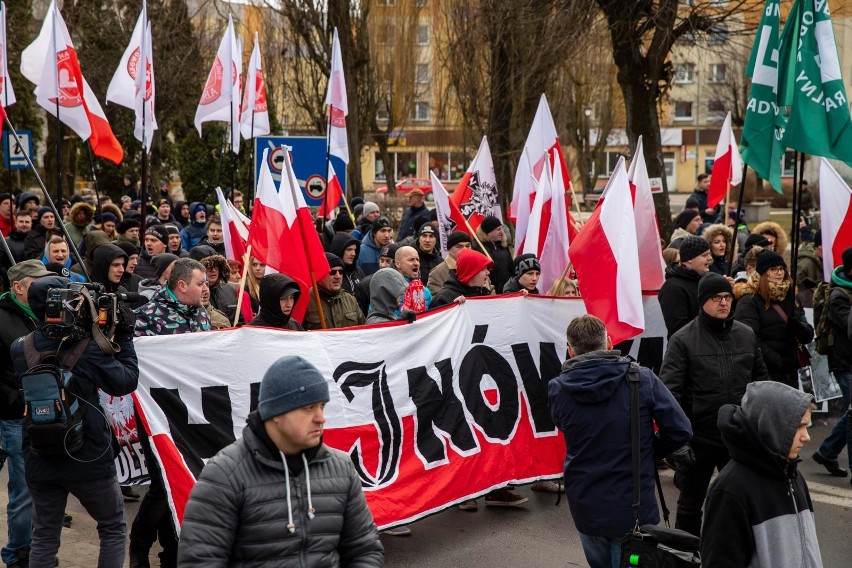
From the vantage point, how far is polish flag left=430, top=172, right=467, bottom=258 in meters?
11.1

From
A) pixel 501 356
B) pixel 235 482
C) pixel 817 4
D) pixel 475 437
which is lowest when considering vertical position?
pixel 475 437

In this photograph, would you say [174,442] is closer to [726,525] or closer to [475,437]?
[475,437]

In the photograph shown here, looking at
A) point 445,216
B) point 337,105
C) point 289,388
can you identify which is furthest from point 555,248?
point 289,388

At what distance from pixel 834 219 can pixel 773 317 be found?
1.74m

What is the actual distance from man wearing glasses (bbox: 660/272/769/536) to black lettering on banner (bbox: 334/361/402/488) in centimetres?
176

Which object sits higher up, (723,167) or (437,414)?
(723,167)

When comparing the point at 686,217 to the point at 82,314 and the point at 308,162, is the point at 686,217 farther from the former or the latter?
the point at 82,314

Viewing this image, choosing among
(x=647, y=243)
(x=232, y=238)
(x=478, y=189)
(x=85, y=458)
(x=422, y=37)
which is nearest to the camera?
(x=85, y=458)

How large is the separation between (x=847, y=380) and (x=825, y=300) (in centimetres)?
68

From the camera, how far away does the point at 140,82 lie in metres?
12.4

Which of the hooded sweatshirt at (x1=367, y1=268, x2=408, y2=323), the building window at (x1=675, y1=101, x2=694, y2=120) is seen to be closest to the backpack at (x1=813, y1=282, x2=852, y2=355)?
the hooded sweatshirt at (x1=367, y1=268, x2=408, y2=323)

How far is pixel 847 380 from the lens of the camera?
845 cm

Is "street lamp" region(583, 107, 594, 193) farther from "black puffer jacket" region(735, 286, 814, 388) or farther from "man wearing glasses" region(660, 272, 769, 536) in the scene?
"man wearing glasses" region(660, 272, 769, 536)

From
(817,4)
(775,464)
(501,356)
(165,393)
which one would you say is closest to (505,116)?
(817,4)
